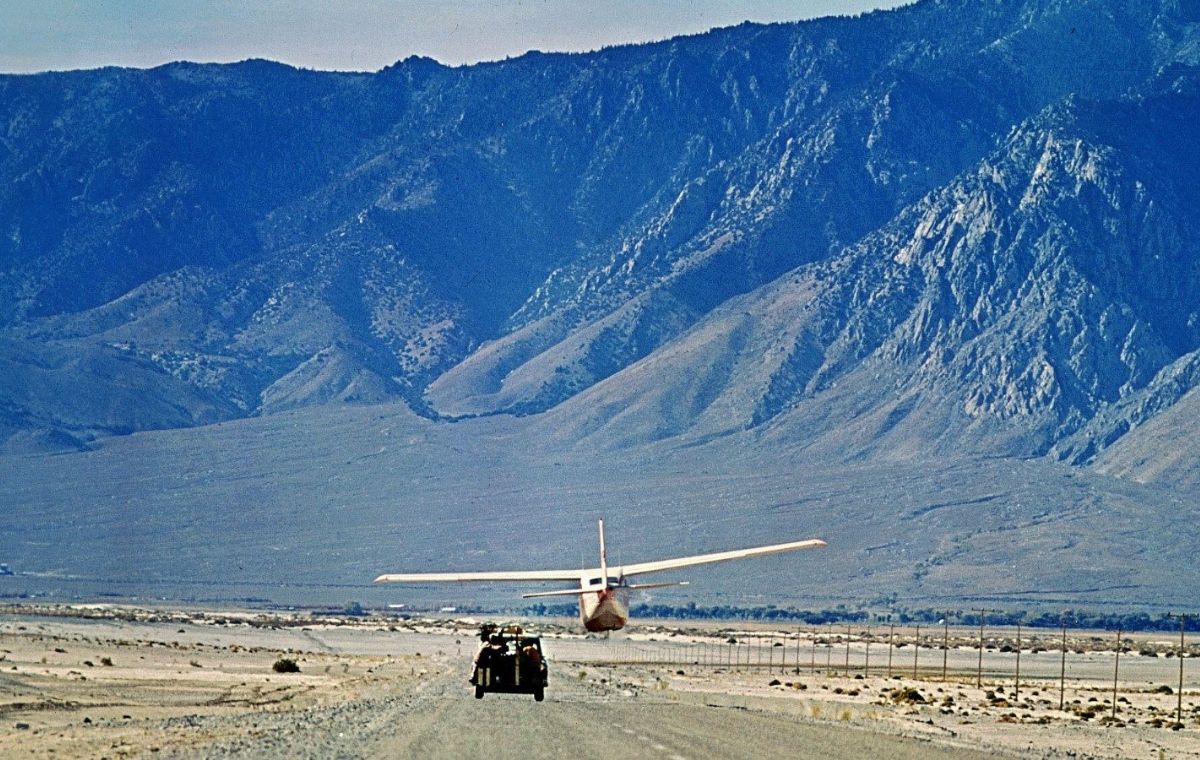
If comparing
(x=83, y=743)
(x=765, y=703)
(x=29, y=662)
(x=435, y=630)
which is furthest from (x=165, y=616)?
(x=83, y=743)

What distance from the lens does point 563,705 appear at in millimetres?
56844

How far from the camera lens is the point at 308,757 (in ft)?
121

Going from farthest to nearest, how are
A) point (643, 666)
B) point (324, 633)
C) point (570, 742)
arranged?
point (324, 633) < point (643, 666) < point (570, 742)

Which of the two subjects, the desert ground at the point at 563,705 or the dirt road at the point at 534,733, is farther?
the desert ground at the point at 563,705

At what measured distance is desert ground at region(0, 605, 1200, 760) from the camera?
137 ft

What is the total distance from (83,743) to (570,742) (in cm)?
881

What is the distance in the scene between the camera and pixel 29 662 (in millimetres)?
84000

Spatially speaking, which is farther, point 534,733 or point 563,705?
point 563,705

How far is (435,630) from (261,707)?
124 metres

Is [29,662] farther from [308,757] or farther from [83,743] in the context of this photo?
[308,757]

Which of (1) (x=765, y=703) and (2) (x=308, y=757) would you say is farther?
(1) (x=765, y=703)

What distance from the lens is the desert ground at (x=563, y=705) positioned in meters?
41.9

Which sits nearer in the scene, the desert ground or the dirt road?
the dirt road

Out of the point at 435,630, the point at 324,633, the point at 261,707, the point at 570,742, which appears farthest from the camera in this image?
the point at 435,630
